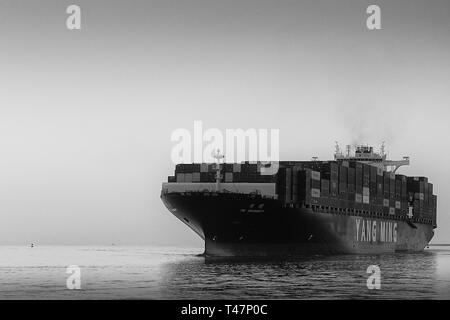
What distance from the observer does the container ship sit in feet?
214

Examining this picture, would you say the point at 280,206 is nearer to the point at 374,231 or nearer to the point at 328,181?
the point at 328,181

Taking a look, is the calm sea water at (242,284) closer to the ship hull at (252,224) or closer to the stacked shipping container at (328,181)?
the ship hull at (252,224)

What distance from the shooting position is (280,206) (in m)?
67.4

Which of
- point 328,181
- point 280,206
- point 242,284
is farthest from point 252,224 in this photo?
point 242,284

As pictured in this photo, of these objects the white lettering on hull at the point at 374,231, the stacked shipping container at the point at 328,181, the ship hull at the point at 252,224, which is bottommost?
the white lettering on hull at the point at 374,231

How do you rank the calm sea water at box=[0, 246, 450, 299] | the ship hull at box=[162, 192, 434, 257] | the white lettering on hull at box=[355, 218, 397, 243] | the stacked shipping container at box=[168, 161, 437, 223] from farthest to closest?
1. the white lettering on hull at box=[355, 218, 397, 243]
2. the stacked shipping container at box=[168, 161, 437, 223]
3. the ship hull at box=[162, 192, 434, 257]
4. the calm sea water at box=[0, 246, 450, 299]

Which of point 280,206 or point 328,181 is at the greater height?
point 328,181

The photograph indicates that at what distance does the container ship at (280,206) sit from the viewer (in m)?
65.2

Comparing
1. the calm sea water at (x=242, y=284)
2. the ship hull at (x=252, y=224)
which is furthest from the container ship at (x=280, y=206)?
the calm sea water at (x=242, y=284)

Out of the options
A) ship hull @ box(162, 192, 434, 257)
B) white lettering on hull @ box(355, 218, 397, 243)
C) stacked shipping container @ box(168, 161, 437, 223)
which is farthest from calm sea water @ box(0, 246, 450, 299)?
white lettering on hull @ box(355, 218, 397, 243)

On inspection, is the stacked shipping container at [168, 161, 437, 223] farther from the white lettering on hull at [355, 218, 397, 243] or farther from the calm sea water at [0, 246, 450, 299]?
the calm sea water at [0, 246, 450, 299]
